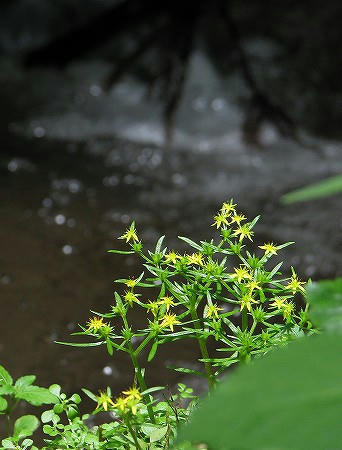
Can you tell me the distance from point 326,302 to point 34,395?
3.23 feet

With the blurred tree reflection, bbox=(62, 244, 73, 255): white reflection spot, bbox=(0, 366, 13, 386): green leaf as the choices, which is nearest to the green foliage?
bbox=(0, 366, 13, 386): green leaf

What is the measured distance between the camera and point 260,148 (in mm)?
4570

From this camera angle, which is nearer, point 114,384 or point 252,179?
point 114,384

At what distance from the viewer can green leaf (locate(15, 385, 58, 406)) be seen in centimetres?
128

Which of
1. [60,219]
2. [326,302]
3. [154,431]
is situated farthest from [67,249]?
[326,302]

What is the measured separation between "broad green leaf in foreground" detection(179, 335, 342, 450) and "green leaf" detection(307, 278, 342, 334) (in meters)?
0.05

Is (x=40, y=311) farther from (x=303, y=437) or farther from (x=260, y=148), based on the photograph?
(x=303, y=437)

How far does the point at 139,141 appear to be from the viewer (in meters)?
4.62

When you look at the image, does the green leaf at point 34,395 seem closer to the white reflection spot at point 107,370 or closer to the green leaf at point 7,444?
the green leaf at point 7,444

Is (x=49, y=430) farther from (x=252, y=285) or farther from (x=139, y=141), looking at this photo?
(x=139, y=141)

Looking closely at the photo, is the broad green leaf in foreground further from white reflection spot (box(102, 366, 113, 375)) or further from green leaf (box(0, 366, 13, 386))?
white reflection spot (box(102, 366, 113, 375))

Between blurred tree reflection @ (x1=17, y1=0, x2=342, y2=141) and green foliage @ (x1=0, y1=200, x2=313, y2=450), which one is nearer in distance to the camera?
green foliage @ (x1=0, y1=200, x2=313, y2=450)

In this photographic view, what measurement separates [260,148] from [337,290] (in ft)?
13.8

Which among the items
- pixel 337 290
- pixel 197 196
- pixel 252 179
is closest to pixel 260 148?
pixel 252 179
